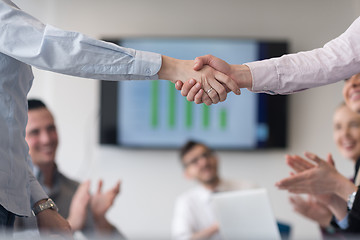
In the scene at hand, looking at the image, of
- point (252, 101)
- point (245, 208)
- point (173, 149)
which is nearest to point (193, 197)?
point (173, 149)

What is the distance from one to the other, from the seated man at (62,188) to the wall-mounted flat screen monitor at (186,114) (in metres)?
1.03

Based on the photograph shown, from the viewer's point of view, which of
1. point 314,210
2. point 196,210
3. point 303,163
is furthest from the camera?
point 196,210

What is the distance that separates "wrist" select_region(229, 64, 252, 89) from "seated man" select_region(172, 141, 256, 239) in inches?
66.1

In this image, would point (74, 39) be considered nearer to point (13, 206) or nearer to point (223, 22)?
point (13, 206)

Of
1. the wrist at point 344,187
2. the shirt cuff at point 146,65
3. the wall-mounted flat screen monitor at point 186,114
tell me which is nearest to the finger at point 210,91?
the shirt cuff at point 146,65

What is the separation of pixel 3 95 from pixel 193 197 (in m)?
2.17

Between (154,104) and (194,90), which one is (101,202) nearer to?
(194,90)

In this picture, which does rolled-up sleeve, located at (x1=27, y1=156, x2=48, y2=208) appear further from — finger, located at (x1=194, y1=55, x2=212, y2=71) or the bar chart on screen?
the bar chart on screen

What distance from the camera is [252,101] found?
3.38 meters

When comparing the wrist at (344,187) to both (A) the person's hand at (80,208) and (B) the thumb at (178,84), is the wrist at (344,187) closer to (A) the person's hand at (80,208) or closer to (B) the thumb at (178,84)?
(B) the thumb at (178,84)

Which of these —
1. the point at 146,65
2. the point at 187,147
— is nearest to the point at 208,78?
the point at 146,65

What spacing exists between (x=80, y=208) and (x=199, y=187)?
4.12ft

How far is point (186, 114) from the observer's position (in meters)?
3.39

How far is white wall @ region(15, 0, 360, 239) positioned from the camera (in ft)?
11.1
